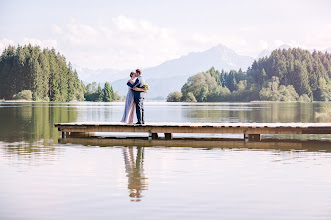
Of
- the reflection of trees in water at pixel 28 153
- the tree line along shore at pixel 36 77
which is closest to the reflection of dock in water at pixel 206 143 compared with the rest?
the reflection of trees in water at pixel 28 153

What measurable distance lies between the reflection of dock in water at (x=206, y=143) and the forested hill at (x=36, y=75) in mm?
146580

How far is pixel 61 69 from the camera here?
183m

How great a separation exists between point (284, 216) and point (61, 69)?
178275 millimetres

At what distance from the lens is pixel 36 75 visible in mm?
169250

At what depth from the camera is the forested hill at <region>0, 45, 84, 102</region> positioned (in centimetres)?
16988

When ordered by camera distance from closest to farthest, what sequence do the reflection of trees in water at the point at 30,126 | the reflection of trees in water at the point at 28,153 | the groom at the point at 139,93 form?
1. the reflection of trees in water at the point at 28,153
2. the groom at the point at 139,93
3. the reflection of trees in water at the point at 30,126

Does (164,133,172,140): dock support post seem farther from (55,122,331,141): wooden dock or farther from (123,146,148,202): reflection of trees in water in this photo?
(123,146,148,202): reflection of trees in water

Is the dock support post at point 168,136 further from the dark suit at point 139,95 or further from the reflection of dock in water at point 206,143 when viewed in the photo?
the dark suit at point 139,95

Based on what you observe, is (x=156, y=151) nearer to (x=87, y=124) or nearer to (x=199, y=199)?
(x=87, y=124)

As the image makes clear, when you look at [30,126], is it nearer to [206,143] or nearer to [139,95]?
[139,95]

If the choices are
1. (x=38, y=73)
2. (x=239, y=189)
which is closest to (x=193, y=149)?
(x=239, y=189)

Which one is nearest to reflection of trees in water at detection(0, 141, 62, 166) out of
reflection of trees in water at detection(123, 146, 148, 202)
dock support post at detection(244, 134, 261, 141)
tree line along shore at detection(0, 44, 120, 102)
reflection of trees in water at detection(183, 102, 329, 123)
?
reflection of trees in water at detection(123, 146, 148, 202)

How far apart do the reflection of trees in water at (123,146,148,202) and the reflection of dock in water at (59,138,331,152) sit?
2646 millimetres

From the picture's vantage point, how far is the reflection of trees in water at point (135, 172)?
37.2 ft
